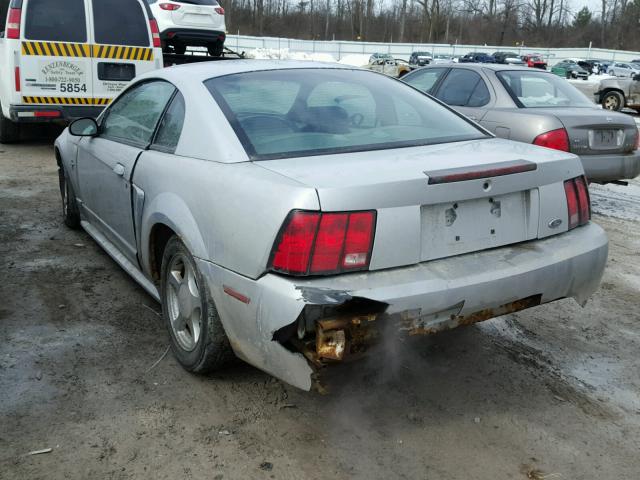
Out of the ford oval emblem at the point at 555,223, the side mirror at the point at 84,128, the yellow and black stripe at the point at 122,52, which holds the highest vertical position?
the yellow and black stripe at the point at 122,52

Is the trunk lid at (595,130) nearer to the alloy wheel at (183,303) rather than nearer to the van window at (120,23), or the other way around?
the alloy wheel at (183,303)

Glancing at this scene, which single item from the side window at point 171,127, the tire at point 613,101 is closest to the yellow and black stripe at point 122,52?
the side window at point 171,127

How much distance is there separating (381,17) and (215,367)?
102235 millimetres

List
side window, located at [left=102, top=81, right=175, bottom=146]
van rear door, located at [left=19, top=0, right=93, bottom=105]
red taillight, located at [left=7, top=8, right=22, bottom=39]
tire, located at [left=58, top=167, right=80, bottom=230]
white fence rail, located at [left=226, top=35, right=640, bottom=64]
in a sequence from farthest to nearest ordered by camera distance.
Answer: white fence rail, located at [left=226, top=35, right=640, bottom=64], van rear door, located at [left=19, top=0, right=93, bottom=105], red taillight, located at [left=7, top=8, right=22, bottom=39], tire, located at [left=58, top=167, right=80, bottom=230], side window, located at [left=102, top=81, right=175, bottom=146]

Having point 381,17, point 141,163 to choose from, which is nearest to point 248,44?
point 381,17

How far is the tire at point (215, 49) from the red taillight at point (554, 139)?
8.00 metres

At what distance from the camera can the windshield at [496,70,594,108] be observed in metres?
6.89

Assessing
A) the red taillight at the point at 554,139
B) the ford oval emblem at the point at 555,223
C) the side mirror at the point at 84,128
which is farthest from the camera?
the red taillight at the point at 554,139

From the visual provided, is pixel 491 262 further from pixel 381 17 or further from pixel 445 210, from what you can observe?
pixel 381 17

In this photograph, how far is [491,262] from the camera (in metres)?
2.77

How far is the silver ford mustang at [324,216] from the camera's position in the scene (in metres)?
2.46

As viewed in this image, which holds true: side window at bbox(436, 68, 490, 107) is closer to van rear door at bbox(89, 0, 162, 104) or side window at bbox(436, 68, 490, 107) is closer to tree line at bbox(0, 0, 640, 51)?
van rear door at bbox(89, 0, 162, 104)

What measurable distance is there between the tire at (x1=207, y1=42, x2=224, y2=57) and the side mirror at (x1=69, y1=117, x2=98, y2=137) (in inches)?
342

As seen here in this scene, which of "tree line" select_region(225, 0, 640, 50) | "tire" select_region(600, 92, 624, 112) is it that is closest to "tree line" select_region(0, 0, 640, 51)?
"tree line" select_region(225, 0, 640, 50)
